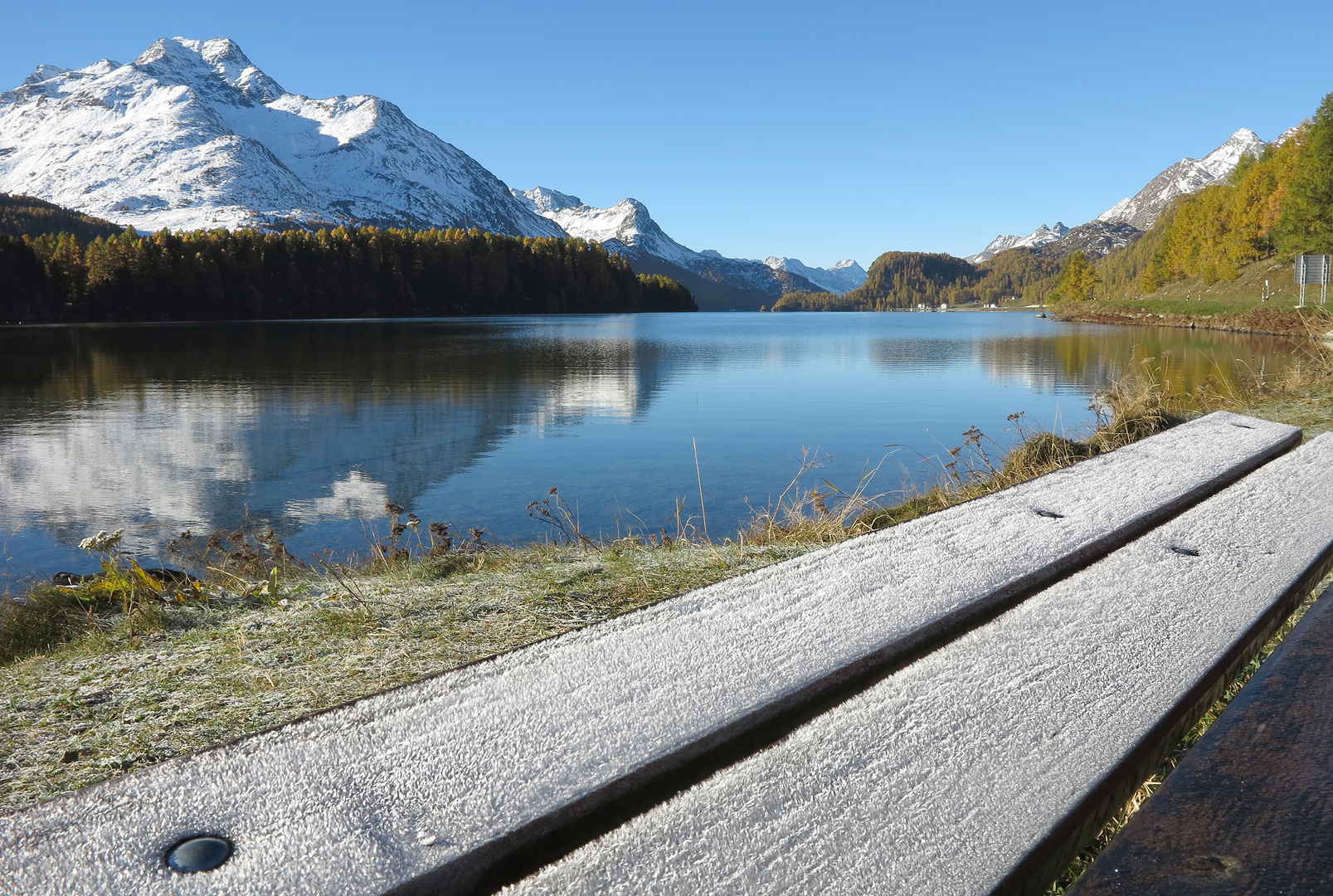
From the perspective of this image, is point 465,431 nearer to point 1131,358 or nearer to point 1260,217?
point 1131,358

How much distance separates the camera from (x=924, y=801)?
0.92 meters

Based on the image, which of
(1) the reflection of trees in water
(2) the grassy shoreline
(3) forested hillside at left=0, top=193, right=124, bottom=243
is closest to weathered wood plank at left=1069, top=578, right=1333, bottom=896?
(2) the grassy shoreline

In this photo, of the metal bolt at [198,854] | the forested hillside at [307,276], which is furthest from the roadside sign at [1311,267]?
the forested hillside at [307,276]

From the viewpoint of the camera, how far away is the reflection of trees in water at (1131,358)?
1947 centimetres

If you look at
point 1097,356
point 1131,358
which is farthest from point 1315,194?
point 1131,358

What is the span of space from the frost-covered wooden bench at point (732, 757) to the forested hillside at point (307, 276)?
85772 millimetres

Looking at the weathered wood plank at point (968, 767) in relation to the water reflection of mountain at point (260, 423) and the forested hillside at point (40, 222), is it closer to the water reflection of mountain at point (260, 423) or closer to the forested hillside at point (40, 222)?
the water reflection of mountain at point (260, 423)

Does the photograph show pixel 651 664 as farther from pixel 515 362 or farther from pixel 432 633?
pixel 515 362

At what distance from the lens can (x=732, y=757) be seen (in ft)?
3.46

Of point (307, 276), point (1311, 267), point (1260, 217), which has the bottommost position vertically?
point (1311, 267)

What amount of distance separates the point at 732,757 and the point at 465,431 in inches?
504

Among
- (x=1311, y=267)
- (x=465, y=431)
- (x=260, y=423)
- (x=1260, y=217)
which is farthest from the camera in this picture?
(x=1260, y=217)

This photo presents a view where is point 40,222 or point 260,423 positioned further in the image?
point 40,222

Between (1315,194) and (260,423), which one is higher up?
(1315,194)
